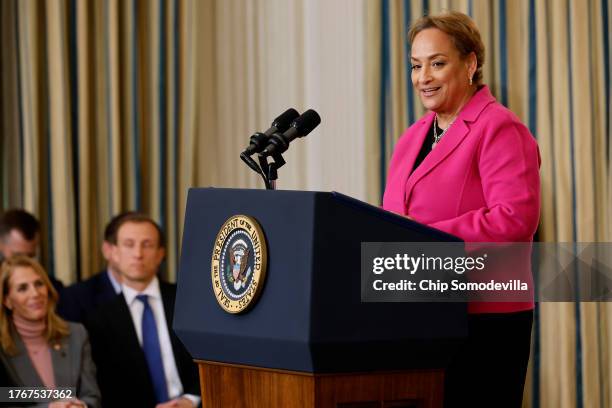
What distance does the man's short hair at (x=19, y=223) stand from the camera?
18.3 feet

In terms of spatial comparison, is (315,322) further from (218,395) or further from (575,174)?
(575,174)

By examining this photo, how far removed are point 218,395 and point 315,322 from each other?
1.40 feet

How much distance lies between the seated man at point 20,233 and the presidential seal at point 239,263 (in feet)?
11.0

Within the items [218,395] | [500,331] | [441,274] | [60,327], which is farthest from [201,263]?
[60,327]

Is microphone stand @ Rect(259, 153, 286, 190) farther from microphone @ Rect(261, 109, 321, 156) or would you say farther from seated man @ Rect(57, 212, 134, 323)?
seated man @ Rect(57, 212, 134, 323)

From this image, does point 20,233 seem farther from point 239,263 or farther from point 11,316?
point 239,263

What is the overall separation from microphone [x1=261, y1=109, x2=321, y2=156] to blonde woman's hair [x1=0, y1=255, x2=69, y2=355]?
8.47 ft

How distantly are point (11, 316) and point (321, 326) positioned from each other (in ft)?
9.62

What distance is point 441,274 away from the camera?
2375 mm

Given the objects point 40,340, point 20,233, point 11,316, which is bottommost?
point 40,340

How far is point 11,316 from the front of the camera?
470cm

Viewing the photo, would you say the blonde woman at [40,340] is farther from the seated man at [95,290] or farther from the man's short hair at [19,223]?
the man's short hair at [19,223]

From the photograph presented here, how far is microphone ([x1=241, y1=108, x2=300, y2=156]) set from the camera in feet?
8.19

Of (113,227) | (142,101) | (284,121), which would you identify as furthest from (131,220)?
(284,121)
